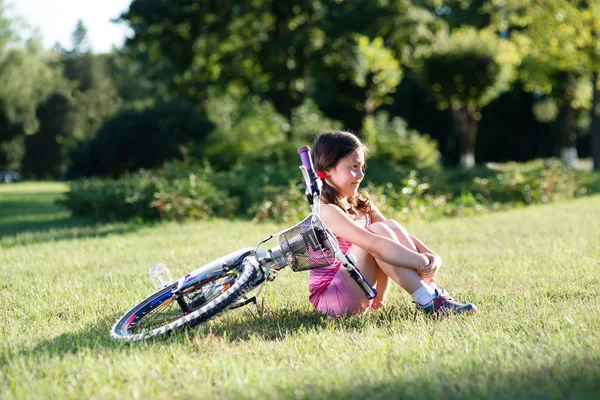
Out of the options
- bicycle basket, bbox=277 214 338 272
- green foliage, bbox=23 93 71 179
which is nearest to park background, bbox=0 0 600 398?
bicycle basket, bbox=277 214 338 272

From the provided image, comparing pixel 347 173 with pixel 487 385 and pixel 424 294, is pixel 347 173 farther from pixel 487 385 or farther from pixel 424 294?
pixel 487 385

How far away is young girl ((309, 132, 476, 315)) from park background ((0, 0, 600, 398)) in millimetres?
132

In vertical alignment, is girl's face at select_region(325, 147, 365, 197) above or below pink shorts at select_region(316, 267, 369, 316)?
above

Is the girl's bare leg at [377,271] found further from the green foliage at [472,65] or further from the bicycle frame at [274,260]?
the green foliage at [472,65]

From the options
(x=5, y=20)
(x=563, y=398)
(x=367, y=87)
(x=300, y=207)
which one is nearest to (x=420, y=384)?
(x=563, y=398)

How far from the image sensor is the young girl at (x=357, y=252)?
3.85 meters

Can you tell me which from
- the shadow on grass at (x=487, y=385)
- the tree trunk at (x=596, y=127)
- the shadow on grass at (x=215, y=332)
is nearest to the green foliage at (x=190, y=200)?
the shadow on grass at (x=215, y=332)

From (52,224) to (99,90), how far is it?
130 feet

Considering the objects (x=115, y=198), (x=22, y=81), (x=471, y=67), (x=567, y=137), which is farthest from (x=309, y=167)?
(x=22, y=81)

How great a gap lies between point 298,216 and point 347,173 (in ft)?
17.5

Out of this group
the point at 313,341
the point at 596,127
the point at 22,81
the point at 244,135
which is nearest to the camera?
the point at 313,341

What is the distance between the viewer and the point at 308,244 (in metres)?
3.65

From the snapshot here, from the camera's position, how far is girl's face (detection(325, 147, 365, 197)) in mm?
3961

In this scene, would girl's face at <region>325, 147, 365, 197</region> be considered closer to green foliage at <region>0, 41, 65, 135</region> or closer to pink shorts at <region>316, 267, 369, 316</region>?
pink shorts at <region>316, 267, 369, 316</region>
